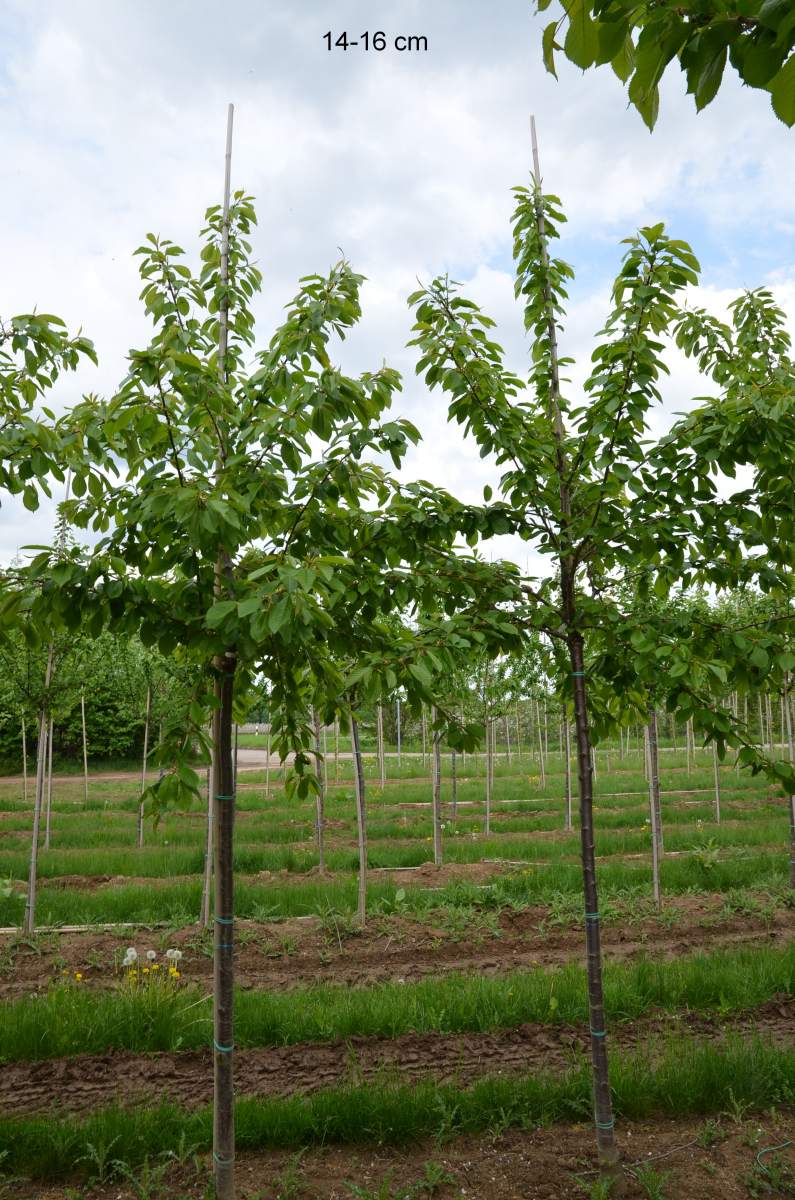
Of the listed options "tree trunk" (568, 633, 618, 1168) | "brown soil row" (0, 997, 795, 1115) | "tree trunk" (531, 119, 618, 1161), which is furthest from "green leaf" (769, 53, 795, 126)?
"brown soil row" (0, 997, 795, 1115)

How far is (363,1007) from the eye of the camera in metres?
5.26

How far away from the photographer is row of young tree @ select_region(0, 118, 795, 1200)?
2.93 meters

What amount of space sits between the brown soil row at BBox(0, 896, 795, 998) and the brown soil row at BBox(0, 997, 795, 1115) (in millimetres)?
1394

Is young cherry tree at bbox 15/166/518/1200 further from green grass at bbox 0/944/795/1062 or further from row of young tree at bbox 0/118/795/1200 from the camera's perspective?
green grass at bbox 0/944/795/1062

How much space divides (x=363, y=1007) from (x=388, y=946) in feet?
6.81

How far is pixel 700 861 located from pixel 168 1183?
→ 7.62 m

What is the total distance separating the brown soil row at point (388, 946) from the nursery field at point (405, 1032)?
29 mm

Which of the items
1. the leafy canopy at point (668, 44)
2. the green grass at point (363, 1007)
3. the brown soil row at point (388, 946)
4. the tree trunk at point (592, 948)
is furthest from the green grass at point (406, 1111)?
the leafy canopy at point (668, 44)

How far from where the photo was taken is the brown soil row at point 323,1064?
448 centimetres

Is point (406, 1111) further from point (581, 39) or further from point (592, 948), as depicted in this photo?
point (581, 39)

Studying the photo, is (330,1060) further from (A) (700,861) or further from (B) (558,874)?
(A) (700,861)

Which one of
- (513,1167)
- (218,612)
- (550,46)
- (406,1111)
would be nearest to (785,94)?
(550,46)

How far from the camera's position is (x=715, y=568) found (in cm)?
385

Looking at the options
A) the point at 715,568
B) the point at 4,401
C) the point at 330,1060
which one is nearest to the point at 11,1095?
the point at 330,1060
